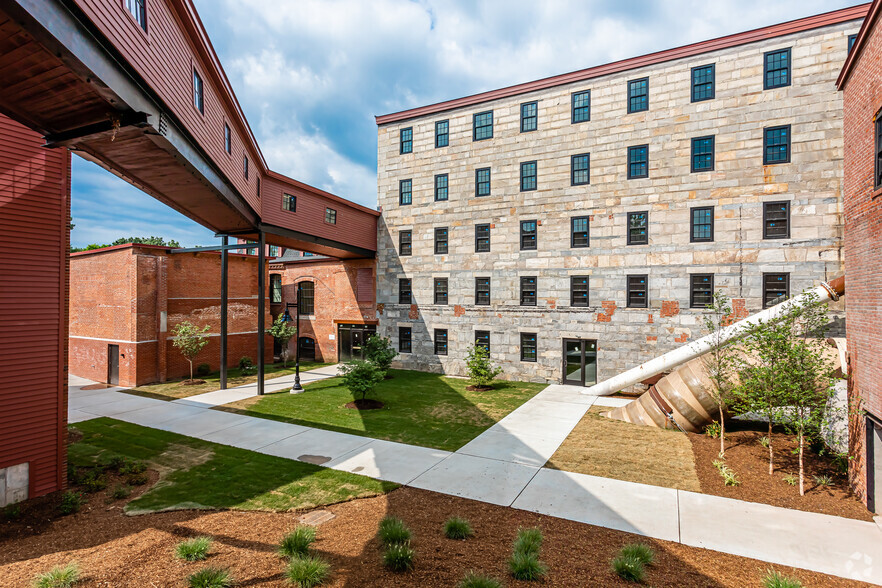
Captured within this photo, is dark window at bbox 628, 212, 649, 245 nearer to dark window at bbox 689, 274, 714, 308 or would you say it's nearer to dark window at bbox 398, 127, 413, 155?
dark window at bbox 689, 274, 714, 308

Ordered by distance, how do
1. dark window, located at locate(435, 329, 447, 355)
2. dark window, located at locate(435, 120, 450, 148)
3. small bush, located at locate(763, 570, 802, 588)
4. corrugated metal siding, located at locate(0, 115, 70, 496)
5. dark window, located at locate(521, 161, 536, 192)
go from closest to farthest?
small bush, located at locate(763, 570, 802, 588), corrugated metal siding, located at locate(0, 115, 70, 496), dark window, located at locate(521, 161, 536, 192), dark window, located at locate(435, 120, 450, 148), dark window, located at locate(435, 329, 447, 355)

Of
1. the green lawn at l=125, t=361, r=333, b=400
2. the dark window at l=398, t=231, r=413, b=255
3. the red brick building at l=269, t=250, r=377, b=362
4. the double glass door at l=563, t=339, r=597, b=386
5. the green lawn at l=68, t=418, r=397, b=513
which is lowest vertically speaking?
the green lawn at l=125, t=361, r=333, b=400

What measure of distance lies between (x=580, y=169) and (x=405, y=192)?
1059 cm

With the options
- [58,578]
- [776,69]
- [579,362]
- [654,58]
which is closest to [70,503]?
[58,578]

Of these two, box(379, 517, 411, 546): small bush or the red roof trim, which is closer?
box(379, 517, 411, 546): small bush

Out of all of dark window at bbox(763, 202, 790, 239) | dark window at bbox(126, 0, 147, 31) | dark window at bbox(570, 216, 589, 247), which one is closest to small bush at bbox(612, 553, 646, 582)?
dark window at bbox(126, 0, 147, 31)

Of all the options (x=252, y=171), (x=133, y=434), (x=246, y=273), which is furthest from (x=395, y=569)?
(x=246, y=273)

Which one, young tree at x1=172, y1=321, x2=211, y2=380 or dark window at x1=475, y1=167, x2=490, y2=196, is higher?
dark window at x1=475, y1=167, x2=490, y2=196

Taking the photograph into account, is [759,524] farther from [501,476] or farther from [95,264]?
[95,264]

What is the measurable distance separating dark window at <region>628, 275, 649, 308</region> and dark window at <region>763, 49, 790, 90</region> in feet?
31.1

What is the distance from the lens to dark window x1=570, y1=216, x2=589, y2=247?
21.0m

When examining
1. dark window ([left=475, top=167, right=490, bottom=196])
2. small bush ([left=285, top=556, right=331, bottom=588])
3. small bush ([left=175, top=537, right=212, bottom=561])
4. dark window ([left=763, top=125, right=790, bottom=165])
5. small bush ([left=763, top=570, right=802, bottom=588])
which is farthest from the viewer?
dark window ([left=475, top=167, right=490, bottom=196])

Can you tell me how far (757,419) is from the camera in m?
14.8

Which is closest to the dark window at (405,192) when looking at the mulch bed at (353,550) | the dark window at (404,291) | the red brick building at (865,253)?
the dark window at (404,291)
